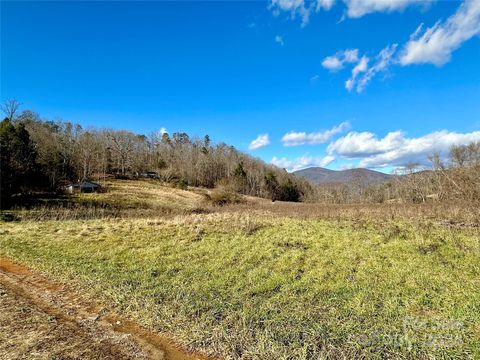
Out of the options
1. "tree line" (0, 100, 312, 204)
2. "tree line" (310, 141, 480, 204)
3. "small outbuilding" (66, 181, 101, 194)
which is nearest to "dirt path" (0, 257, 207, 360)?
"tree line" (310, 141, 480, 204)

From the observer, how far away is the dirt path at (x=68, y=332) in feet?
13.0

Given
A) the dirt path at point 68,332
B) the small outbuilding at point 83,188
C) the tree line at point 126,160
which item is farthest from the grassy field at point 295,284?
the small outbuilding at point 83,188

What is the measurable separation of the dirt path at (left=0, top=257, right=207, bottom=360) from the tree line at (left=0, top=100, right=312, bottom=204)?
109 ft

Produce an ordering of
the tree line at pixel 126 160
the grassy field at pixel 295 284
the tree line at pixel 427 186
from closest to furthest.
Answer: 1. the grassy field at pixel 295 284
2. the tree line at pixel 427 186
3. the tree line at pixel 126 160

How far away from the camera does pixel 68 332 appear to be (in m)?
4.49

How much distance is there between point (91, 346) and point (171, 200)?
44412 mm

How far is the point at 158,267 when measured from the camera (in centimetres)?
780

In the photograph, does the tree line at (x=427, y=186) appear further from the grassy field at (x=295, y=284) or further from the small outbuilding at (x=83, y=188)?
the small outbuilding at (x=83, y=188)

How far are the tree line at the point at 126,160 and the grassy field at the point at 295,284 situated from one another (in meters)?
31.5

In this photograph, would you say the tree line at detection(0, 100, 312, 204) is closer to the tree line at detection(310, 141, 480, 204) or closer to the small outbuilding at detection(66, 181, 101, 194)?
the small outbuilding at detection(66, 181, 101, 194)

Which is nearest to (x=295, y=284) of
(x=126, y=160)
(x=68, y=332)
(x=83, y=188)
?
(x=68, y=332)

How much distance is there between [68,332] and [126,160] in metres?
77.6

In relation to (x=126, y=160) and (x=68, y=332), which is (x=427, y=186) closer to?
(x=68, y=332)

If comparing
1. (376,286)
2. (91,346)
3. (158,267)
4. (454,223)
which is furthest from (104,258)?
(454,223)
